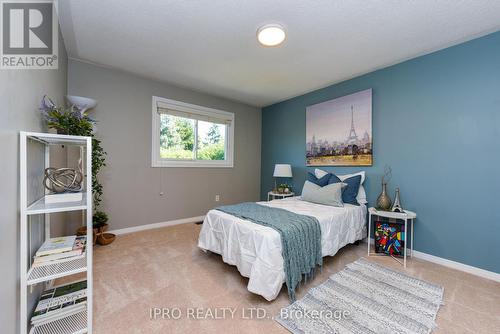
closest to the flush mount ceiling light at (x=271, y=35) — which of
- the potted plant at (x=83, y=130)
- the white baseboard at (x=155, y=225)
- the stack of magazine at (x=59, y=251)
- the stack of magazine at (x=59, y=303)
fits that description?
the potted plant at (x=83, y=130)

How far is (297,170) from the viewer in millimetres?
4102

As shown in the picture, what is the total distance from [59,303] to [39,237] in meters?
0.50

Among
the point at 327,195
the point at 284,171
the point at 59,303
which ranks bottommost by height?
the point at 59,303

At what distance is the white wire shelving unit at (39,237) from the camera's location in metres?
1.09

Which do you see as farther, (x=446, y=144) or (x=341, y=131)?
(x=341, y=131)

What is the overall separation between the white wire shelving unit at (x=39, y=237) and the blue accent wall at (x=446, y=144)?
3262mm

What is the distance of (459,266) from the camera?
226 centimetres

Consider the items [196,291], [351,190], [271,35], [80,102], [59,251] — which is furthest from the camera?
[351,190]

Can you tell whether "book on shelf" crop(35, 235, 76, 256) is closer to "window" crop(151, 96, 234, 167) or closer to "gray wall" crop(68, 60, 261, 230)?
"gray wall" crop(68, 60, 261, 230)

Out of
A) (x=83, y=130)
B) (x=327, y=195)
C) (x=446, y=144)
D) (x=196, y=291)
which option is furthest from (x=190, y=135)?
(x=446, y=144)

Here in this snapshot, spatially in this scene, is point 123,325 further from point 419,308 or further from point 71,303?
point 419,308

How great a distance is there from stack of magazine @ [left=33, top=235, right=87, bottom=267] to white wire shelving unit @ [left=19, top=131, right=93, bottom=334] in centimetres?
3

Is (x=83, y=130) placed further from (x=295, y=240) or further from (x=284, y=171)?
(x=284, y=171)

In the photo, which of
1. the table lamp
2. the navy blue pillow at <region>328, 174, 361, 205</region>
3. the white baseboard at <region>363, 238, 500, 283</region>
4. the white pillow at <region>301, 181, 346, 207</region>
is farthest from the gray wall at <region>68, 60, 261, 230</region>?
the white baseboard at <region>363, 238, 500, 283</region>
